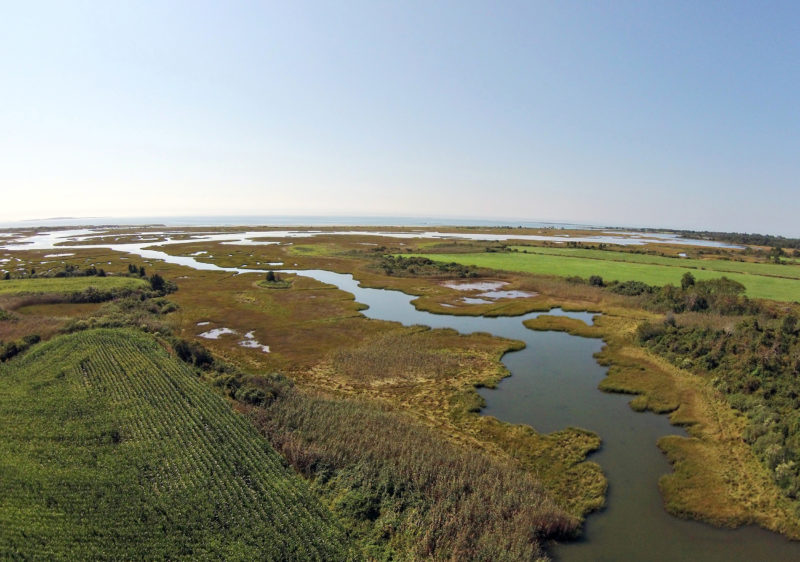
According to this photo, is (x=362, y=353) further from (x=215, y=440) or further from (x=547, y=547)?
(x=547, y=547)

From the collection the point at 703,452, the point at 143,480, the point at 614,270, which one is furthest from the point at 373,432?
the point at 614,270

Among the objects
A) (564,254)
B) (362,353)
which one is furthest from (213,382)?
(564,254)

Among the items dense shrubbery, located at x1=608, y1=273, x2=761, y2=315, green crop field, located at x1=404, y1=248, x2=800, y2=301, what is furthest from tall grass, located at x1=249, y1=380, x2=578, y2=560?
green crop field, located at x1=404, y1=248, x2=800, y2=301

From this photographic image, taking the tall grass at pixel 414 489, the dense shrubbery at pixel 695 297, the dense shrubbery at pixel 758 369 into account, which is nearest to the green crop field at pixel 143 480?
the tall grass at pixel 414 489

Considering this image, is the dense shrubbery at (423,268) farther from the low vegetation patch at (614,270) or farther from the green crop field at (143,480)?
the green crop field at (143,480)

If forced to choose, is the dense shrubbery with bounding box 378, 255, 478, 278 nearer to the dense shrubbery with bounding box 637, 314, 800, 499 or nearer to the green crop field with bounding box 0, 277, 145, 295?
the dense shrubbery with bounding box 637, 314, 800, 499

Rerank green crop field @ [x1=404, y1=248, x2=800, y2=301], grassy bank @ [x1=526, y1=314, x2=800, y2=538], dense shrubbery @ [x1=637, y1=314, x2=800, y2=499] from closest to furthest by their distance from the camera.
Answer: grassy bank @ [x1=526, y1=314, x2=800, y2=538], dense shrubbery @ [x1=637, y1=314, x2=800, y2=499], green crop field @ [x1=404, y1=248, x2=800, y2=301]

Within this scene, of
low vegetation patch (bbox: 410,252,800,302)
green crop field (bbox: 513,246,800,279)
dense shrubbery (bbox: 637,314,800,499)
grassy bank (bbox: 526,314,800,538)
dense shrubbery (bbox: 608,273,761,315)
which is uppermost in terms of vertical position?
green crop field (bbox: 513,246,800,279)
